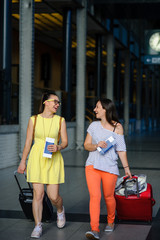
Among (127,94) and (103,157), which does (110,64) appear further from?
(103,157)

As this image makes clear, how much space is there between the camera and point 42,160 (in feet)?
17.9

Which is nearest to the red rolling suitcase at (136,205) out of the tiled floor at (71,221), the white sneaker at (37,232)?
the tiled floor at (71,221)

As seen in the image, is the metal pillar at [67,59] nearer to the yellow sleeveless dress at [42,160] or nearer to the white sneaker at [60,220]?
the white sneaker at [60,220]

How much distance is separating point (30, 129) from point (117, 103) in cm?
2470

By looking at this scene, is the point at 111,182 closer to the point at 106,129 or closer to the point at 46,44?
the point at 106,129

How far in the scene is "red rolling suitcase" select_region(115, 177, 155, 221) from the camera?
5.92 m

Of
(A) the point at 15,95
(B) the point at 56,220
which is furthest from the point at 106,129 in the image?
(A) the point at 15,95

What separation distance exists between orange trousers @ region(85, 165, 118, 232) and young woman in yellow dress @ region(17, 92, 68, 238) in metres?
0.39

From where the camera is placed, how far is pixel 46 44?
32.1m

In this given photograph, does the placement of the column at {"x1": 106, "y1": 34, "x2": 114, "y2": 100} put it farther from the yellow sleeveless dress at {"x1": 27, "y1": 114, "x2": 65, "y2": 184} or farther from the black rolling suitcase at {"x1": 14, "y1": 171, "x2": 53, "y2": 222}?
the yellow sleeveless dress at {"x1": 27, "y1": 114, "x2": 65, "y2": 184}

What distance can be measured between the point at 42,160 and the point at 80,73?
43.9 feet

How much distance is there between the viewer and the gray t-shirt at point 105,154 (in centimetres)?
536

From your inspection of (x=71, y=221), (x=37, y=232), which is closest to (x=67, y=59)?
(x=71, y=221)

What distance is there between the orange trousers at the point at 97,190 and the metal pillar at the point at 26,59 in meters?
7.90
